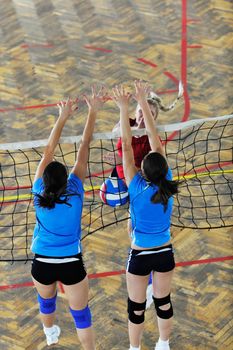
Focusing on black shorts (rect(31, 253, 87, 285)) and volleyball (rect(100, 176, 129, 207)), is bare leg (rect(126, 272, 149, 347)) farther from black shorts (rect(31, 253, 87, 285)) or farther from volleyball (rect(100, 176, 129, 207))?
volleyball (rect(100, 176, 129, 207))

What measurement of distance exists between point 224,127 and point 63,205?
3930 millimetres

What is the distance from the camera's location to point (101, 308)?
6895 mm

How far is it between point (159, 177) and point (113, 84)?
484 centimetres

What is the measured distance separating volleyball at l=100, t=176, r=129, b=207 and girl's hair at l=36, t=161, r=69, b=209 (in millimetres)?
1422

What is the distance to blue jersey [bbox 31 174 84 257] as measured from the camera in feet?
17.6

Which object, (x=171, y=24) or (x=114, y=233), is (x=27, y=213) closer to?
(x=114, y=233)

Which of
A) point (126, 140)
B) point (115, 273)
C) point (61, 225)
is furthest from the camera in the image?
point (115, 273)

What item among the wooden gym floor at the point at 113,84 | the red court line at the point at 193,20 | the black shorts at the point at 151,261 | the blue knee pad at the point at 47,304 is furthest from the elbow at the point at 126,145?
the red court line at the point at 193,20

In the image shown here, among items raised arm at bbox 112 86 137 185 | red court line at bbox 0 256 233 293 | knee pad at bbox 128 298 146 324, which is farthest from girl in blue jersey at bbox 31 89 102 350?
red court line at bbox 0 256 233 293

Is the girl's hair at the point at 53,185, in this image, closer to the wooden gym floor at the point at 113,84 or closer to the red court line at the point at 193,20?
the wooden gym floor at the point at 113,84

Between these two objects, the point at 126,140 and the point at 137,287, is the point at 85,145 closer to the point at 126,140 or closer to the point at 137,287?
the point at 126,140

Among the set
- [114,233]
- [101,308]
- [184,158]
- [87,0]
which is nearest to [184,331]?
[101,308]

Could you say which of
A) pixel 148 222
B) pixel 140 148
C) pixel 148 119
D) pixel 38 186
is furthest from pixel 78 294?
pixel 148 119

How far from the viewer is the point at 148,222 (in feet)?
18.2
